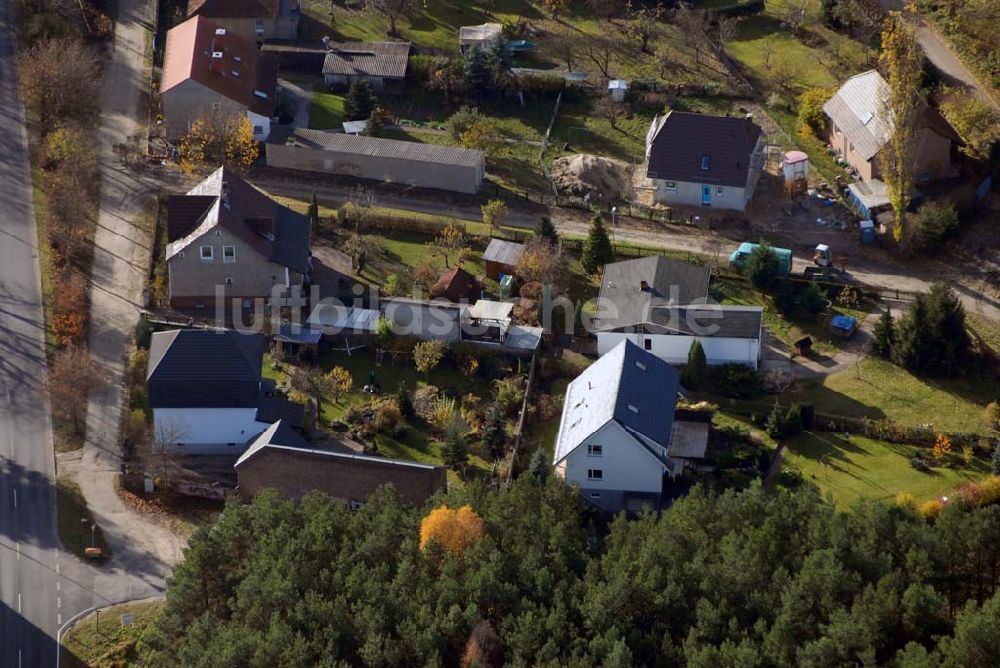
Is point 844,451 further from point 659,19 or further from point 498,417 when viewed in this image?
point 659,19

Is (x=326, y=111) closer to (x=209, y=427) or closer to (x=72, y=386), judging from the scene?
(x=72, y=386)

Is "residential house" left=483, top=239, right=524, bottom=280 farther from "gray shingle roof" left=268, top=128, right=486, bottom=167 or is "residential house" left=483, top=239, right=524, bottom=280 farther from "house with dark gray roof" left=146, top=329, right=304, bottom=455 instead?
"house with dark gray roof" left=146, top=329, right=304, bottom=455

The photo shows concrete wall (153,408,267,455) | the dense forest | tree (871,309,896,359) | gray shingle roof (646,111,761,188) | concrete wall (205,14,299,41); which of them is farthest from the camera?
concrete wall (205,14,299,41)

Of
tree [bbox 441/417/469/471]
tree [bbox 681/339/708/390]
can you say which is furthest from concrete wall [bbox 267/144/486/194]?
tree [bbox 441/417/469/471]

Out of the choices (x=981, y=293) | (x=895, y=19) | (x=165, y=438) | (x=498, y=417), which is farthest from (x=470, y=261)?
(x=895, y=19)

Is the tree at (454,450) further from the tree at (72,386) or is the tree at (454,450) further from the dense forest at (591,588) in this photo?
the tree at (72,386)

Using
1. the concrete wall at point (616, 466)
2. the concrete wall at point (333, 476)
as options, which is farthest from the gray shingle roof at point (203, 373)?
the concrete wall at point (616, 466)

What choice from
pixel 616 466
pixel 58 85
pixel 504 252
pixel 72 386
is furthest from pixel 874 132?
pixel 58 85
